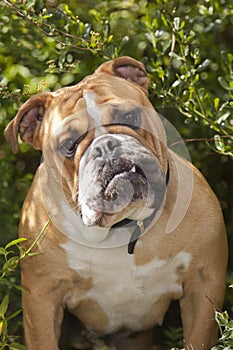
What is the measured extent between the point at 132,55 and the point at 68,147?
93 cm

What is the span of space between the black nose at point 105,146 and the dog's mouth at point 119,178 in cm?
3

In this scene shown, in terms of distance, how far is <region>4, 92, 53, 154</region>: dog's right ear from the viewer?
108 inches

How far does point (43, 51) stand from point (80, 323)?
1.03 meters

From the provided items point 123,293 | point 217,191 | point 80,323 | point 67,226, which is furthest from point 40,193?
point 217,191

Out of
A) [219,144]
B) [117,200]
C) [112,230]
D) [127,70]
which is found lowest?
[112,230]

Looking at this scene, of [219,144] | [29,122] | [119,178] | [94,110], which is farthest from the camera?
[219,144]

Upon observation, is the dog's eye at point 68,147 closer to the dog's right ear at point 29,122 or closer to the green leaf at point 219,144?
the dog's right ear at point 29,122


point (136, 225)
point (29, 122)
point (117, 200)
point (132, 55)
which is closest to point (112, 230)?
point (136, 225)

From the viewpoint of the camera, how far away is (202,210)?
2.76 metres

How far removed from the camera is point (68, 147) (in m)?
2.60

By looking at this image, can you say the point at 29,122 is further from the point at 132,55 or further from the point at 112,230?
the point at 132,55

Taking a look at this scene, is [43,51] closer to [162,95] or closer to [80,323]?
[162,95]

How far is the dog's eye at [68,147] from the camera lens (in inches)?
102

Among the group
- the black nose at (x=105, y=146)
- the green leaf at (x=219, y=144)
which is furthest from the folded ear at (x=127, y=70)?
the black nose at (x=105, y=146)
